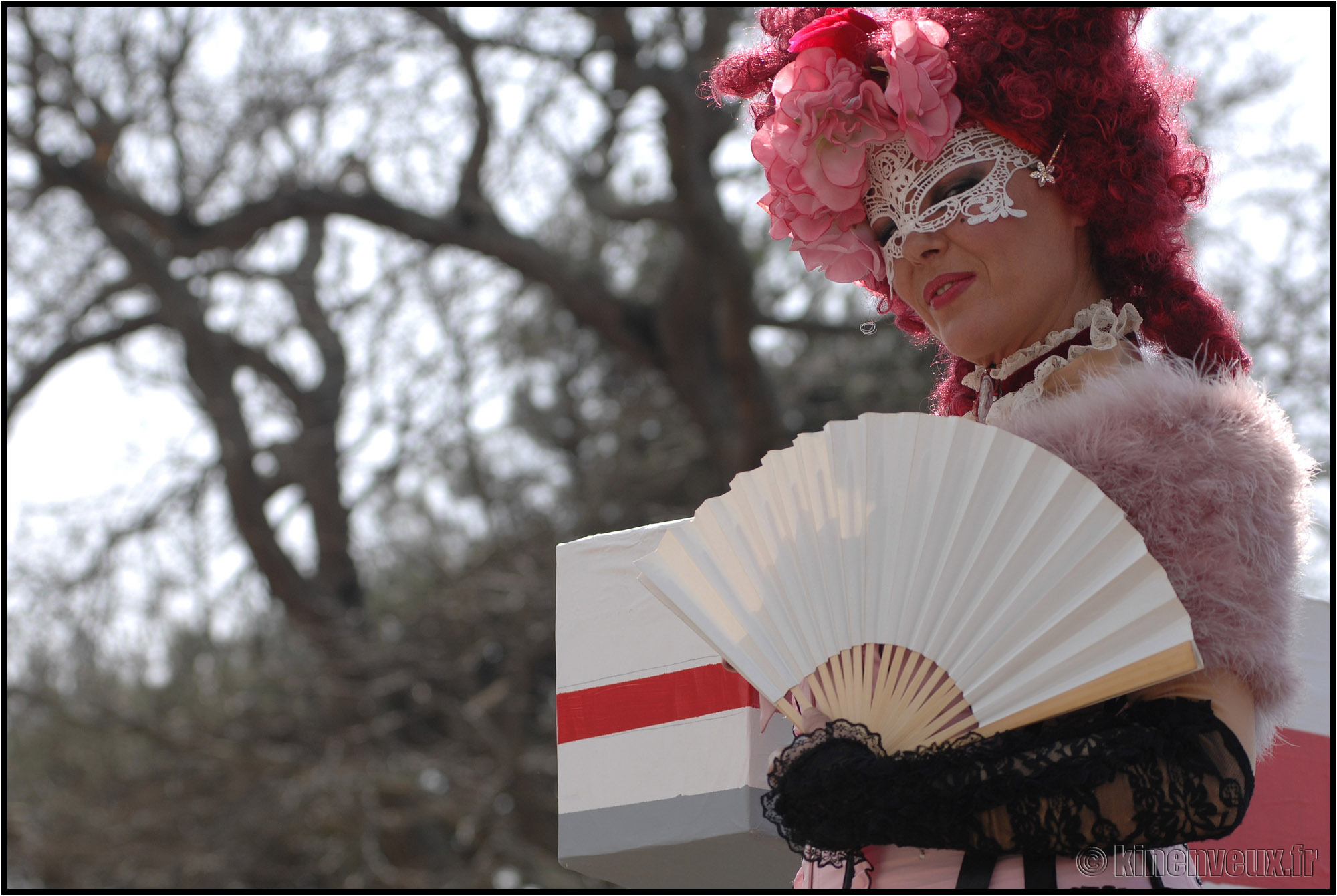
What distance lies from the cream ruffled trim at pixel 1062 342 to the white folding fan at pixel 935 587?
26 cm

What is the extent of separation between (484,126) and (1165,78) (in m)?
6.38

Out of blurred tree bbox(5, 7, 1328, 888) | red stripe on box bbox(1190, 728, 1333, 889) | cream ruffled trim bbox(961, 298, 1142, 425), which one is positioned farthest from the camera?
blurred tree bbox(5, 7, 1328, 888)

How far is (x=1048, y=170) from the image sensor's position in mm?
1820

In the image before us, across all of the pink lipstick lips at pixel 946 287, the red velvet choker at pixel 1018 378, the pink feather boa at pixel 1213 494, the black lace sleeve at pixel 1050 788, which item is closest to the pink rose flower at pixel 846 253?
the pink lipstick lips at pixel 946 287

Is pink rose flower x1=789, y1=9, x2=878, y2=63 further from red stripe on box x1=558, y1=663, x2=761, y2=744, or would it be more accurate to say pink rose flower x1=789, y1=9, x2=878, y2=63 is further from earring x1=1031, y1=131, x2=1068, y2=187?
red stripe on box x1=558, y1=663, x2=761, y2=744

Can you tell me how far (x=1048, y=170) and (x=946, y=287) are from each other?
20 centimetres

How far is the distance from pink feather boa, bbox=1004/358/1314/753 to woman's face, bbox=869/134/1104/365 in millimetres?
192

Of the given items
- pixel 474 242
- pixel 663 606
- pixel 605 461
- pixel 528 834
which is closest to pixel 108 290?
pixel 474 242

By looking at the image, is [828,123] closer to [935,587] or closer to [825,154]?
[825,154]

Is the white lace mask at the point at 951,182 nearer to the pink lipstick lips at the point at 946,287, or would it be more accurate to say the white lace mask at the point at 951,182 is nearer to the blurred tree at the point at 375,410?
the pink lipstick lips at the point at 946,287

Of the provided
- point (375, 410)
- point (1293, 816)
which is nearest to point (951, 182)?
point (1293, 816)

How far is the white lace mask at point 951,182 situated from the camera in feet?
5.90


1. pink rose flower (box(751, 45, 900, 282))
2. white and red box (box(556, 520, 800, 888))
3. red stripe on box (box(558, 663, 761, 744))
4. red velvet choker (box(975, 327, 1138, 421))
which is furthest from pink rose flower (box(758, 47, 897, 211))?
red stripe on box (box(558, 663, 761, 744))

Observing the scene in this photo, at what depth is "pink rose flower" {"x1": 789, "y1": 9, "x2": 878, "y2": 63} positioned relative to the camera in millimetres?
1883
